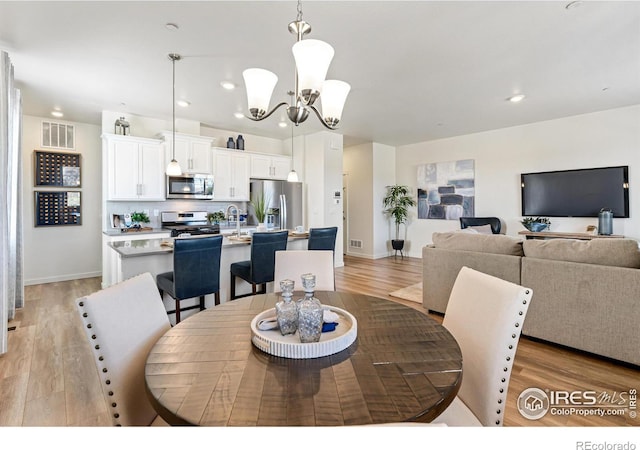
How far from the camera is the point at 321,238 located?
341 centimetres

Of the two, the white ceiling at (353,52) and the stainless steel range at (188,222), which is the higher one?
the white ceiling at (353,52)

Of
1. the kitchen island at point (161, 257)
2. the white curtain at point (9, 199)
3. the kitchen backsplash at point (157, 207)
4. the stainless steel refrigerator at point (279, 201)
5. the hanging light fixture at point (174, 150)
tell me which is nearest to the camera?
the white curtain at point (9, 199)

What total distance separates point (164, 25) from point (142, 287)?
231 centimetres

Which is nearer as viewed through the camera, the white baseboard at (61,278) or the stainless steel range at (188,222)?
the white baseboard at (61,278)

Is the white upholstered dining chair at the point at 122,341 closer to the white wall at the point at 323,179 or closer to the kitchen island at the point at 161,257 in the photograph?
the kitchen island at the point at 161,257

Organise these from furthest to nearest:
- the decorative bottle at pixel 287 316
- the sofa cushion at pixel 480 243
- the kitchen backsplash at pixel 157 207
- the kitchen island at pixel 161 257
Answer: the kitchen backsplash at pixel 157 207 → the sofa cushion at pixel 480 243 → the kitchen island at pixel 161 257 → the decorative bottle at pixel 287 316

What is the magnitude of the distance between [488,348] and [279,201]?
16.3 ft

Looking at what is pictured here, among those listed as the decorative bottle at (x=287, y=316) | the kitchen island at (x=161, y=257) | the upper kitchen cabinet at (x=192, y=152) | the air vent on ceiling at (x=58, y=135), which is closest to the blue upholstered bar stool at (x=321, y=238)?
the kitchen island at (x=161, y=257)

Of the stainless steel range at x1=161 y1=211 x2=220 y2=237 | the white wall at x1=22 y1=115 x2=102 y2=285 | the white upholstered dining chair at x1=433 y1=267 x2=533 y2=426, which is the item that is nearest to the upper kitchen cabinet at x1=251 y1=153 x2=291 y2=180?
the stainless steel range at x1=161 y1=211 x2=220 y2=237

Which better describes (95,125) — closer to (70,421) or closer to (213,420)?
(70,421)

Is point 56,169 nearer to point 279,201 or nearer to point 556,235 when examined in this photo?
point 279,201

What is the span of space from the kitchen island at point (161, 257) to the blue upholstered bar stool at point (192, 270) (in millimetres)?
126

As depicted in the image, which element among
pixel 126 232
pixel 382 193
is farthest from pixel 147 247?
pixel 382 193

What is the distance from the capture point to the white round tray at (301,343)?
1016mm
